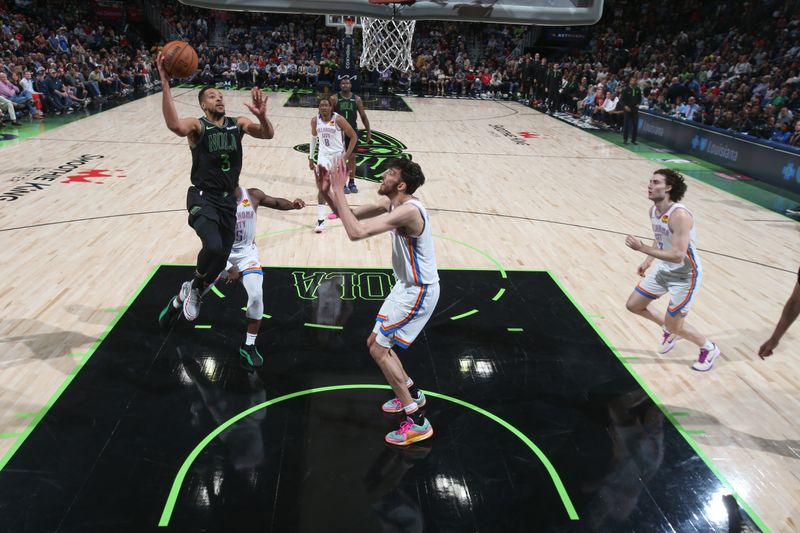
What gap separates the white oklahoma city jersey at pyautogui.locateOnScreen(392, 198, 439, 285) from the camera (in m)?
3.69

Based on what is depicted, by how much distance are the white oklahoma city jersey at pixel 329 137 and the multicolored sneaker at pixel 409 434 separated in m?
5.33

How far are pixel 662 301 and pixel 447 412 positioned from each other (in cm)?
322

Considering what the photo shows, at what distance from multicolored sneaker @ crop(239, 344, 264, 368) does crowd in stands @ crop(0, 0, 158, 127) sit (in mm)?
12133

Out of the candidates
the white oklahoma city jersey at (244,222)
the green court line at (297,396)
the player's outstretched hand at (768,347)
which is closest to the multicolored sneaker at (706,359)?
the player's outstretched hand at (768,347)

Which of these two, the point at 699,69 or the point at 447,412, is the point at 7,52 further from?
the point at 699,69

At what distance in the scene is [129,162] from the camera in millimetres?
11055

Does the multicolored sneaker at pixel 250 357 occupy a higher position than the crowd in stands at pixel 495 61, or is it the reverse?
the crowd in stands at pixel 495 61

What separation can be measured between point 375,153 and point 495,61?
16.7 m

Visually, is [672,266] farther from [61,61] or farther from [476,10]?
[61,61]

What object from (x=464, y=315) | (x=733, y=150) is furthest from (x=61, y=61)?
(x=733, y=150)

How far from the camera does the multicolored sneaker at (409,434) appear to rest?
3828mm

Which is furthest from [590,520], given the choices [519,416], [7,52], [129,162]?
[7,52]

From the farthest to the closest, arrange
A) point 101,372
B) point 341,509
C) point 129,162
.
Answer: point 129,162 → point 101,372 → point 341,509

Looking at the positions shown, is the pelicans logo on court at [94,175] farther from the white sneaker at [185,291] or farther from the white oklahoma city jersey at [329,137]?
the white sneaker at [185,291]
